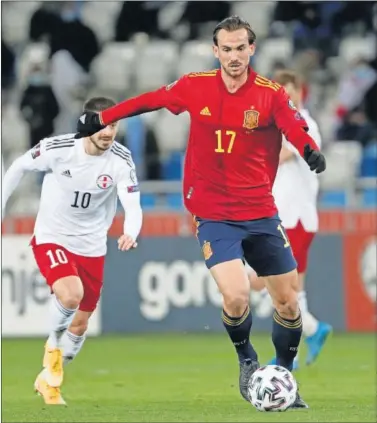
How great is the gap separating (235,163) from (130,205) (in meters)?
1.30

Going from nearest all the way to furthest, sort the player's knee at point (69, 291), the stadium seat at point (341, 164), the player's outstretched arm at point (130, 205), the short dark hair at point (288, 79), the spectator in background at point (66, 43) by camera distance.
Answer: the player's outstretched arm at point (130, 205), the player's knee at point (69, 291), the short dark hair at point (288, 79), the stadium seat at point (341, 164), the spectator in background at point (66, 43)

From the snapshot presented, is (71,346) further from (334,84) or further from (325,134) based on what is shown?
(334,84)

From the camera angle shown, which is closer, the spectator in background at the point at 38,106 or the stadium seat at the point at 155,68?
the spectator in background at the point at 38,106

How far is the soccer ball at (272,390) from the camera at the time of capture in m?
9.50

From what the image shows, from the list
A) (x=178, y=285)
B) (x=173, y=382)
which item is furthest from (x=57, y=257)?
(x=178, y=285)

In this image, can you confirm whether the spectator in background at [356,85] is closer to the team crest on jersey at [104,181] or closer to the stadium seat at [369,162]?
the stadium seat at [369,162]

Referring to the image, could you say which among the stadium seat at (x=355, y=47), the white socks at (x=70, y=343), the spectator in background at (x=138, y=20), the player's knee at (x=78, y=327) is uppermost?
the spectator in background at (x=138, y=20)

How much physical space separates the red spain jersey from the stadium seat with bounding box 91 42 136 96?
36.6 feet

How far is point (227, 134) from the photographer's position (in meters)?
9.72

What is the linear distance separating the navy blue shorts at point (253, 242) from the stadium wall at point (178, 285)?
764 centimetres

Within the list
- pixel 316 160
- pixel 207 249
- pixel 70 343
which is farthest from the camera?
pixel 70 343

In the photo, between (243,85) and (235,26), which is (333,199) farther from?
(235,26)

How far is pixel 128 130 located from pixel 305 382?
707 cm

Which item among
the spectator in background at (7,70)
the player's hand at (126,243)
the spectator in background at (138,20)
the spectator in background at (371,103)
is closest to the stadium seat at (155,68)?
the spectator in background at (138,20)
